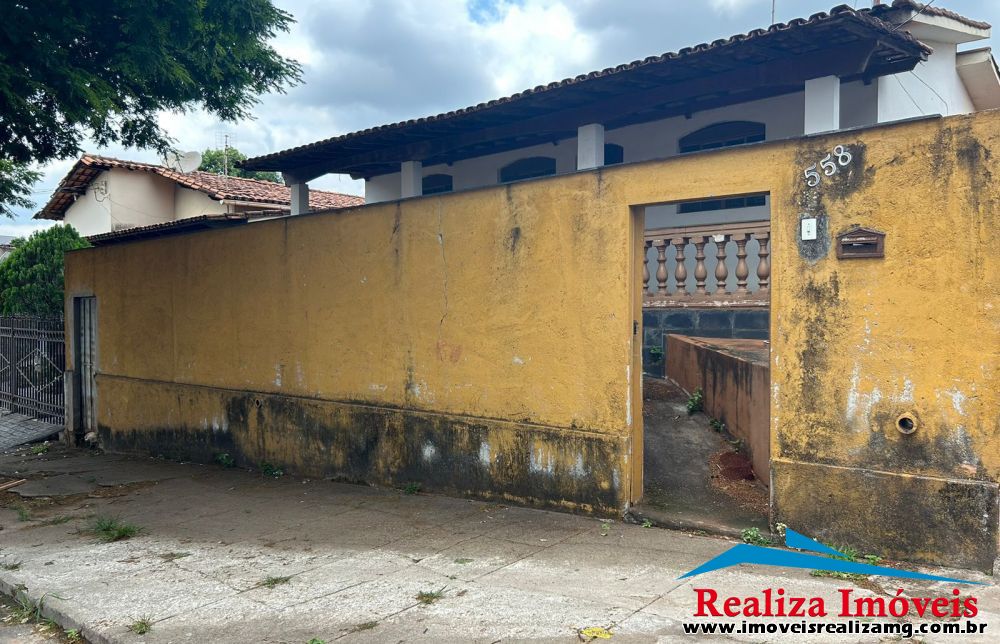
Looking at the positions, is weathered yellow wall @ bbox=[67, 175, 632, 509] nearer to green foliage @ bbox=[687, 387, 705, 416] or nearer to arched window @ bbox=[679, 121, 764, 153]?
green foliage @ bbox=[687, 387, 705, 416]

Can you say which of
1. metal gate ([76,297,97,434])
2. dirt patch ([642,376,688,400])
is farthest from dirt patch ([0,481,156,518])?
dirt patch ([642,376,688,400])

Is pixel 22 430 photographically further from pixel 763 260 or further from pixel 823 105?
pixel 823 105

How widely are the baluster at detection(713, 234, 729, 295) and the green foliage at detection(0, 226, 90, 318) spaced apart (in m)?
13.0

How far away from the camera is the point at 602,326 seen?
5.65 meters

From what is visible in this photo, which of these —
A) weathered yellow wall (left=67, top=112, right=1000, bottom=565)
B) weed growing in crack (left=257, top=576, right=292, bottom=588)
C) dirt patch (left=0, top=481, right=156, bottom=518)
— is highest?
weathered yellow wall (left=67, top=112, right=1000, bottom=565)

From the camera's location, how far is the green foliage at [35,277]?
48.1ft

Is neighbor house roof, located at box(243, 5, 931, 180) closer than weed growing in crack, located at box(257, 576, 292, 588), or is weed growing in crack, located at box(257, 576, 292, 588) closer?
weed growing in crack, located at box(257, 576, 292, 588)

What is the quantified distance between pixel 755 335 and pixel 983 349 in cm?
483

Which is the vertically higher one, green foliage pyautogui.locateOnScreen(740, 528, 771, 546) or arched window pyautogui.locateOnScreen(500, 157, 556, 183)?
arched window pyautogui.locateOnScreen(500, 157, 556, 183)

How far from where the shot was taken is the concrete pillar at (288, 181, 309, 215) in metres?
9.80

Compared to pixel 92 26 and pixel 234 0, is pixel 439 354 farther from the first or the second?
pixel 92 26

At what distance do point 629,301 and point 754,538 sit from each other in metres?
1.90

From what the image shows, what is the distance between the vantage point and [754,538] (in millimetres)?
4902

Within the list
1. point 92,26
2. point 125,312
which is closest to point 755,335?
point 92,26
